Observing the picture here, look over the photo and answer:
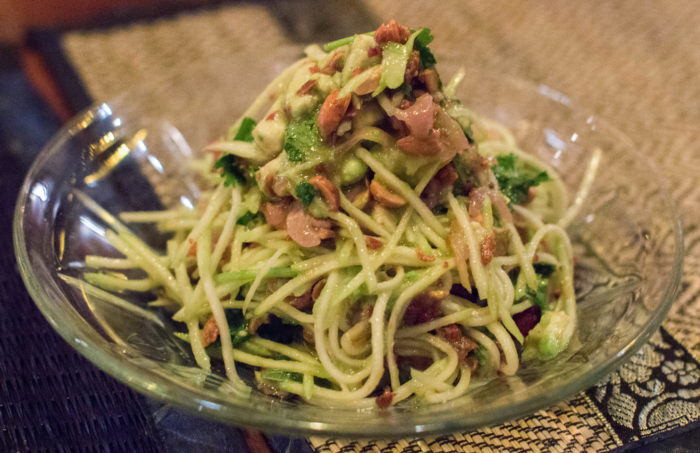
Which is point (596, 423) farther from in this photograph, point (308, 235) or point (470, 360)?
point (308, 235)

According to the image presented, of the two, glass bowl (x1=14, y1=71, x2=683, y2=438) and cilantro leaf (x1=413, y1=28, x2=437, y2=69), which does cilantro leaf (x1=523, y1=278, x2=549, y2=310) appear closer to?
glass bowl (x1=14, y1=71, x2=683, y2=438)

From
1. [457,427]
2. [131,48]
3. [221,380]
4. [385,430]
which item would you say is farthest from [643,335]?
[131,48]

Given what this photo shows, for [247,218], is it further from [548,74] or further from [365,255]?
[548,74]

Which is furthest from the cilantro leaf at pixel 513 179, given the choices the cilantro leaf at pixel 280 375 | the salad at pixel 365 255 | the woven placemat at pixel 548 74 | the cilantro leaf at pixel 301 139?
the cilantro leaf at pixel 280 375

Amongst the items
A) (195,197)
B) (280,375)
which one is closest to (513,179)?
(280,375)

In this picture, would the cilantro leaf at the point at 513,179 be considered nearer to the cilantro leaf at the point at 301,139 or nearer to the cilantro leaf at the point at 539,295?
the cilantro leaf at the point at 539,295

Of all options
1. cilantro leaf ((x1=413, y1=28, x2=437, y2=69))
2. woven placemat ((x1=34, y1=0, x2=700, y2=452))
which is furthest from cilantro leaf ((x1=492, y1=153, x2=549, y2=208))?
woven placemat ((x1=34, y1=0, x2=700, y2=452))

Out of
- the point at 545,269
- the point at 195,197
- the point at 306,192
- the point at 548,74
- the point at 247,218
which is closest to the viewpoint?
the point at 306,192
